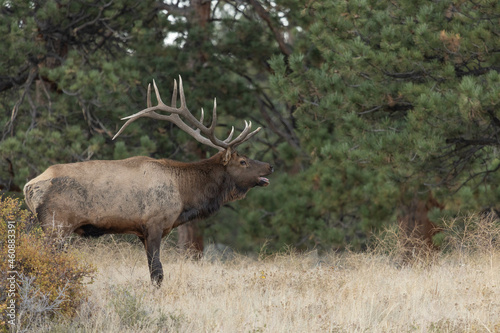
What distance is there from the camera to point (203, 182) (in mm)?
8016

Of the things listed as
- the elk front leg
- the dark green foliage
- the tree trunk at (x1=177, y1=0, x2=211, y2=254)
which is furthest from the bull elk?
the tree trunk at (x1=177, y1=0, x2=211, y2=254)

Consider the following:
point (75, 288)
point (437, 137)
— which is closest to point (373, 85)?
point (437, 137)

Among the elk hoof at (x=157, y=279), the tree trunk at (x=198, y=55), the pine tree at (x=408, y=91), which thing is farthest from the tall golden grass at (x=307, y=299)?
the tree trunk at (x=198, y=55)

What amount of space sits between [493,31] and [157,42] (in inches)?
275

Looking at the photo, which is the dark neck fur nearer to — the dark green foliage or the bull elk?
the bull elk

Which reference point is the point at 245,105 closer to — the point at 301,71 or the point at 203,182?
the point at 301,71

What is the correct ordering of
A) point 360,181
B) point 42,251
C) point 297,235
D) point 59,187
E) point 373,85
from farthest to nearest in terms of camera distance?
point 297,235
point 360,181
point 373,85
point 59,187
point 42,251

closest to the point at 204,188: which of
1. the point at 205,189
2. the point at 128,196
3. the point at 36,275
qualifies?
the point at 205,189

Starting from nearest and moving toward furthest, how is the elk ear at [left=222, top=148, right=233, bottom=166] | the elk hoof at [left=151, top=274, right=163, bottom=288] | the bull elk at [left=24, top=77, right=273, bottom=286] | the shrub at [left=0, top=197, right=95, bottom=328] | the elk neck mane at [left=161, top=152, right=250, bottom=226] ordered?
the shrub at [left=0, top=197, right=95, bottom=328], the bull elk at [left=24, top=77, right=273, bottom=286], the elk hoof at [left=151, top=274, right=163, bottom=288], the elk neck mane at [left=161, top=152, right=250, bottom=226], the elk ear at [left=222, top=148, right=233, bottom=166]

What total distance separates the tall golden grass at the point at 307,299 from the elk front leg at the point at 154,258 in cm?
13

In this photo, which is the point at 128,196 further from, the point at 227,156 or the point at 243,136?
the point at 243,136

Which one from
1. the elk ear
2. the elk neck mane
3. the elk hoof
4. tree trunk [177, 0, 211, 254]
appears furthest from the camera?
tree trunk [177, 0, 211, 254]

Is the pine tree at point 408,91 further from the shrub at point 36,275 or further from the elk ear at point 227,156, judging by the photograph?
the shrub at point 36,275

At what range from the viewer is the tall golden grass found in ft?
17.3
